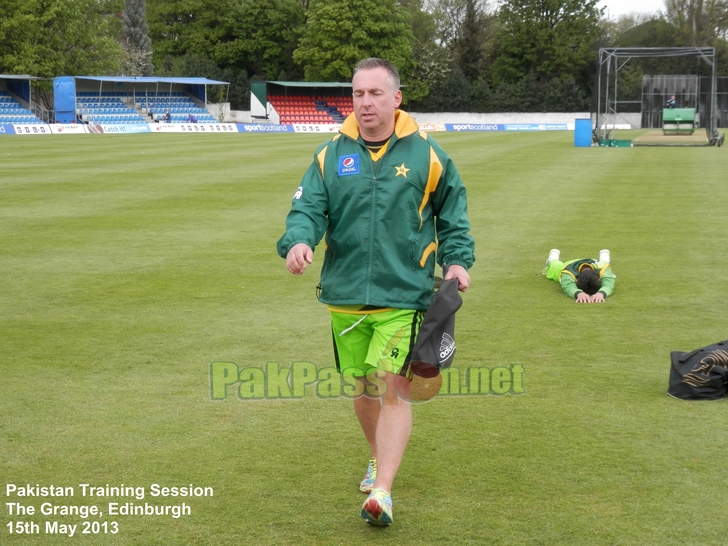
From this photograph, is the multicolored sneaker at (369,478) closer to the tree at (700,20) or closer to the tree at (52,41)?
the tree at (52,41)

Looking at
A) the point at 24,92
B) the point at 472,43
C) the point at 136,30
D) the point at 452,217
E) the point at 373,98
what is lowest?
the point at 452,217

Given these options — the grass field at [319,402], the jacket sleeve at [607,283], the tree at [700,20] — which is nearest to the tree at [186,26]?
the tree at [700,20]

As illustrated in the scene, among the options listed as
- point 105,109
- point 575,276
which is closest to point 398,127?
point 575,276

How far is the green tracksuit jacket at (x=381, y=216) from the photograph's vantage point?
13.9 ft

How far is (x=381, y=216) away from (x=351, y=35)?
6999 cm

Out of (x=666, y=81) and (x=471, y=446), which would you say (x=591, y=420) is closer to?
(x=471, y=446)

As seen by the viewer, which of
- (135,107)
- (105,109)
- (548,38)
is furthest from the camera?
(548,38)

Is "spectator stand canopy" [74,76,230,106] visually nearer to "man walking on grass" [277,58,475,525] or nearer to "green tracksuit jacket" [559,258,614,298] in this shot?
"green tracksuit jacket" [559,258,614,298]

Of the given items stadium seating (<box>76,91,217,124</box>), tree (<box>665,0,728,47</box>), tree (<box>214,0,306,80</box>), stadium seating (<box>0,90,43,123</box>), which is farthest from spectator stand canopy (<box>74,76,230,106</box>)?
tree (<box>665,0,728,47</box>)

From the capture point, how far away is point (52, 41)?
6569cm

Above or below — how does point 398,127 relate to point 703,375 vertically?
above

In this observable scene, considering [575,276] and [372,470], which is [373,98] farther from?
[575,276]

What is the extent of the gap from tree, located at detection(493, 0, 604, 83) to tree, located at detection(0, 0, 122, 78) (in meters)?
30.9

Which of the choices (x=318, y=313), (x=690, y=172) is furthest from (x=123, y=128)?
(x=318, y=313)
